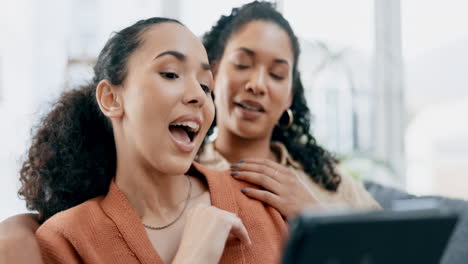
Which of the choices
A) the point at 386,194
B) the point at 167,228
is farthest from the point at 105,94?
the point at 386,194

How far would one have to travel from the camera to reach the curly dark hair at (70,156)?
52.0 inches

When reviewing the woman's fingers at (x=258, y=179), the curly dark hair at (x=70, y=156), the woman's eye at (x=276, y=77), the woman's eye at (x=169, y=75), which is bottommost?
the woman's fingers at (x=258, y=179)

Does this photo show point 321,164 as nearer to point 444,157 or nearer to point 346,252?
point 346,252

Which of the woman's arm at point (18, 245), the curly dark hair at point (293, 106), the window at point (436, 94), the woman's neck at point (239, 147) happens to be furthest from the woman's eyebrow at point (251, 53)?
the window at point (436, 94)

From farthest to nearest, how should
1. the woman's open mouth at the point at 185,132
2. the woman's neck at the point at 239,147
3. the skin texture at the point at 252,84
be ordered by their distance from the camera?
the woman's neck at the point at 239,147 < the skin texture at the point at 252,84 < the woman's open mouth at the point at 185,132

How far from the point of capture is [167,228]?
3.94 ft

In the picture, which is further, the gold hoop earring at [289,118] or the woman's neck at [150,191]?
the gold hoop earring at [289,118]

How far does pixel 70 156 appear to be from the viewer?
1332 millimetres

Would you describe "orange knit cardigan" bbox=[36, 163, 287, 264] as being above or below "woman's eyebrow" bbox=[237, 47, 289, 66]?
below

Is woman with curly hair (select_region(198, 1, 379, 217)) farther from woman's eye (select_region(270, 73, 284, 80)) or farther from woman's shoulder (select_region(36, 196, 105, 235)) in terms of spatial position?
woman's shoulder (select_region(36, 196, 105, 235))

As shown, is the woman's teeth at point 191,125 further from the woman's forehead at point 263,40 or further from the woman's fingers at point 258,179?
the woman's forehead at point 263,40

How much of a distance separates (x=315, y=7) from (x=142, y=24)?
2.64 meters

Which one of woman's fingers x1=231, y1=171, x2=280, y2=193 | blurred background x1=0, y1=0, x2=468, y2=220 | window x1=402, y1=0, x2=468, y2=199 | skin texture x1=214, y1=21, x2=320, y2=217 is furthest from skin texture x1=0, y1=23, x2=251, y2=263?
window x1=402, y1=0, x2=468, y2=199

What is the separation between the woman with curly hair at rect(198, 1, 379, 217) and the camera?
1.65 m
